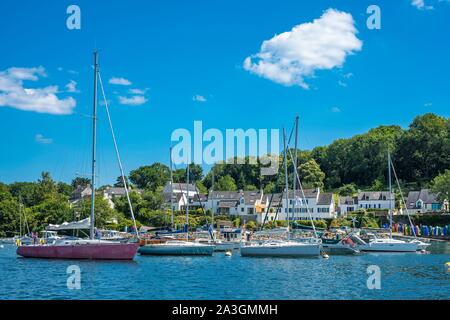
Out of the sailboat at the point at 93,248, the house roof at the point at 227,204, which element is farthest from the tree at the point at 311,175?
the sailboat at the point at 93,248

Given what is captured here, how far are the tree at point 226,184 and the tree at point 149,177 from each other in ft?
94.1

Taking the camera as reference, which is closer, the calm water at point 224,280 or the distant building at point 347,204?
the calm water at point 224,280

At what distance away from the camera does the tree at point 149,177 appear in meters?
176

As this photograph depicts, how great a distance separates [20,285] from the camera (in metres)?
35.1

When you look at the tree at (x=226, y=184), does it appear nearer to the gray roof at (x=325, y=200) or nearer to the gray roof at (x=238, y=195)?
the gray roof at (x=238, y=195)

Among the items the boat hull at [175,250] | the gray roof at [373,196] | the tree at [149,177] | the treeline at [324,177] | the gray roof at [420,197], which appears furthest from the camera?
the tree at [149,177]

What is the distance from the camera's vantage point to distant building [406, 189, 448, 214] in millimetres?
119812

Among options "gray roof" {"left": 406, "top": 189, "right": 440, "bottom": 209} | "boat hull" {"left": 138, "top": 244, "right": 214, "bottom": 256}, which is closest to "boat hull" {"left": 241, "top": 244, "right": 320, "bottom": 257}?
"boat hull" {"left": 138, "top": 244, "right": 214, "bottom": 256}

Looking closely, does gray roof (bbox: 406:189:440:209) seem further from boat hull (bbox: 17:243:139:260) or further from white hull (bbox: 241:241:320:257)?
boat hull (bbox: 17:243:139:260)

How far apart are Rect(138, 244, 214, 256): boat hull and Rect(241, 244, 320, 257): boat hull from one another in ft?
18.6

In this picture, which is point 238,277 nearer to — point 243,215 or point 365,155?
point 243,215

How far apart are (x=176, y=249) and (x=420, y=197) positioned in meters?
79.0

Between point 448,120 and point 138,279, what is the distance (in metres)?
129
